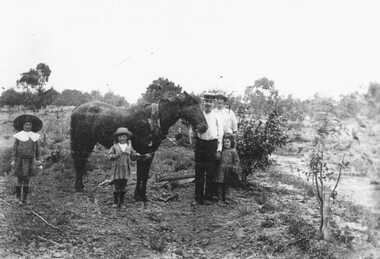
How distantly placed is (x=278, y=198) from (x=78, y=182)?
4.16 metres

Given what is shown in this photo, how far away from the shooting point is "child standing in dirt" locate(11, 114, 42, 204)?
6082mm

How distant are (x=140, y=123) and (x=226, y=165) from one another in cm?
185

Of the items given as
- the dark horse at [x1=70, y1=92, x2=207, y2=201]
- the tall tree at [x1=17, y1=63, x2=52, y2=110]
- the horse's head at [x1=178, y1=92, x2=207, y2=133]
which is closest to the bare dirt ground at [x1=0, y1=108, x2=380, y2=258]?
the dark horse at [x1=70, y1=92, x2=207, y2=201]

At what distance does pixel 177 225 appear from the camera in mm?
5891

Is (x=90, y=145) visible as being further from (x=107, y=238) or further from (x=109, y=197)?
(x=107, y=238)

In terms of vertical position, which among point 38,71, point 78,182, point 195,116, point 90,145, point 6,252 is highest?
point 38,71

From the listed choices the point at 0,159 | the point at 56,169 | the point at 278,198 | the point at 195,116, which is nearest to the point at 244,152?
the point at 278,198

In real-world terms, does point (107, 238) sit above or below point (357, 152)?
below

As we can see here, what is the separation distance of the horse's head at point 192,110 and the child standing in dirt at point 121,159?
3.60 feet

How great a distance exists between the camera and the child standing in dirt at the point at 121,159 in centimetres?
Result: 605

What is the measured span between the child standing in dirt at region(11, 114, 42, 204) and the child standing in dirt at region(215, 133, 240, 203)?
3397 millimetres

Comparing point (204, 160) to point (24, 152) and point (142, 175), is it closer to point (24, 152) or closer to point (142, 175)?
→ point (142, 175)

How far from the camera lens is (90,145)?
281 inches

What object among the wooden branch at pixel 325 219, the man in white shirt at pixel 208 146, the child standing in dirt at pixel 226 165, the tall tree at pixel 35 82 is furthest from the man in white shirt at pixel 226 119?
the tall tree at pixel 35 82
